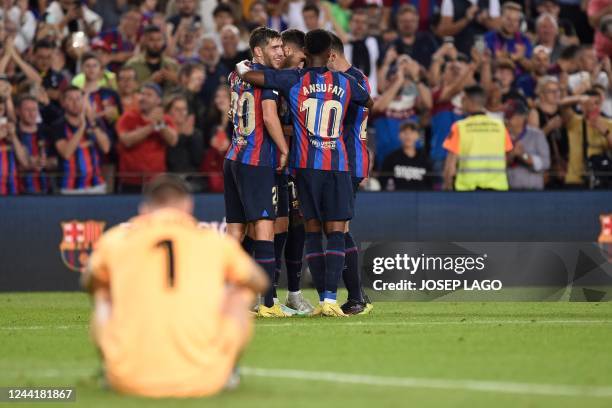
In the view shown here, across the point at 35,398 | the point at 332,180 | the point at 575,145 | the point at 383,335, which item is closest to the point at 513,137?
the point at 575,145

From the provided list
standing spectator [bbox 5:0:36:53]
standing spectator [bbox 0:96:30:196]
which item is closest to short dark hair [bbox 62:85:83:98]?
standing spectator [bbox 0:96:30:196]

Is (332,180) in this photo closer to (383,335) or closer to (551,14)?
(383,335)

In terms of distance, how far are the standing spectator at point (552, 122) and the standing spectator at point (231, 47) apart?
4392mm

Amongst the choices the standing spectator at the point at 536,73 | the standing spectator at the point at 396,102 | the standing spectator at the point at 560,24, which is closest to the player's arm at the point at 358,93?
the standing spectator at the point at 396,102

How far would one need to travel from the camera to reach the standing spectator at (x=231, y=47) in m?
20.4

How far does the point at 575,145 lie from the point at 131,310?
13.7 m

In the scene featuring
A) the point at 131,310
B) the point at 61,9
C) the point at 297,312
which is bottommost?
the point at 297,312

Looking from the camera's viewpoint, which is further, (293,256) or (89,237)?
(89,237)

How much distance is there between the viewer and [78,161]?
19.0 metres

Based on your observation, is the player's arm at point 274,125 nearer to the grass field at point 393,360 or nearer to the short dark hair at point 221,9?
the grass field at point 393,360

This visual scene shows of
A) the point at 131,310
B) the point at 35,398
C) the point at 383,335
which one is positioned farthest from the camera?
the point at 383,335

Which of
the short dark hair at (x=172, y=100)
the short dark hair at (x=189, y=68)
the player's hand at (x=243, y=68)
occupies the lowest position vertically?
the short dark hair at (x=172, y=100)

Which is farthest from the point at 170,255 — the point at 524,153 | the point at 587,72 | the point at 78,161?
Answer: the point at 587,72

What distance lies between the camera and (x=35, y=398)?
7.99 m
